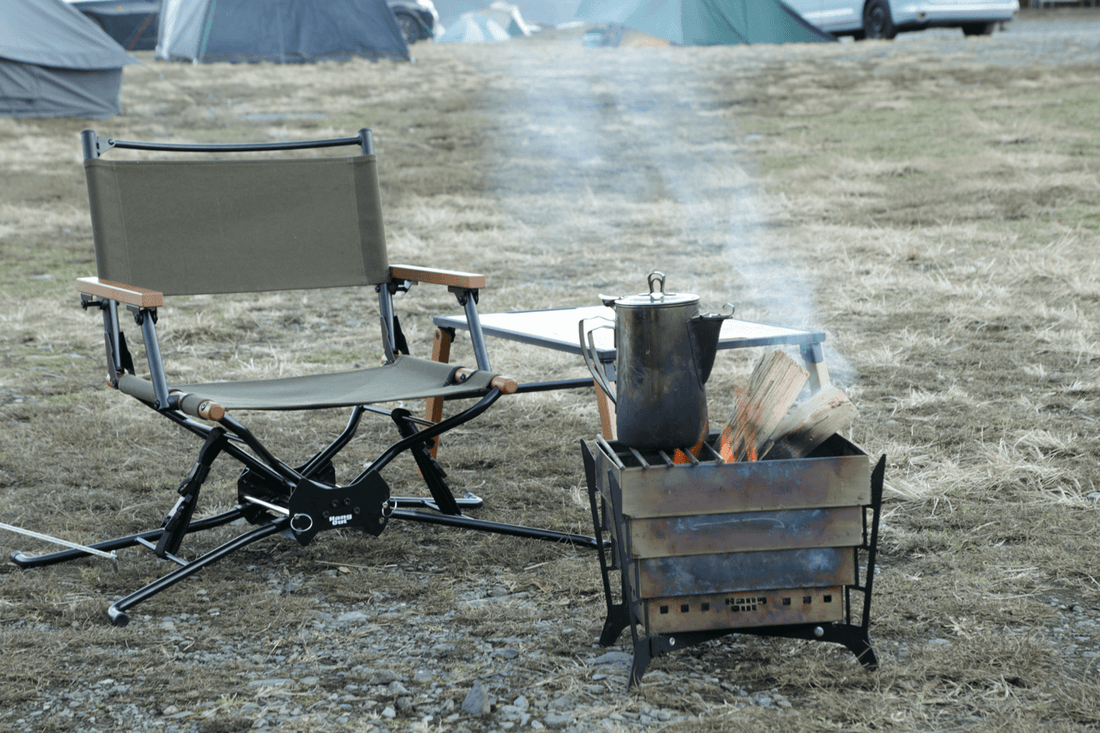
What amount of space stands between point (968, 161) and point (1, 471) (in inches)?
283

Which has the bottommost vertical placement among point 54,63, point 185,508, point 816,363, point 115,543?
point 115,543

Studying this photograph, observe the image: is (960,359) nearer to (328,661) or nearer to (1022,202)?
(328,661)

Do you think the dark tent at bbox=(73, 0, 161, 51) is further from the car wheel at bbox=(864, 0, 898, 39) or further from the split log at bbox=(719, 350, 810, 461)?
the split log at bbox=(719, 350, 810, 461)

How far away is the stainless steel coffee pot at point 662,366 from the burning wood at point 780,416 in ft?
0.43

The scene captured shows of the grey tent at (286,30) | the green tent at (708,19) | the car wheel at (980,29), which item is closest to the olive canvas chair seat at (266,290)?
the green tent at (708,19)

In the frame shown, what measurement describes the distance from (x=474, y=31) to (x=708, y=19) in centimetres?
1813

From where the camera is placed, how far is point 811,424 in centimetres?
188

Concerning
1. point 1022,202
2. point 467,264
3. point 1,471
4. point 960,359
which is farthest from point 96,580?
point 1022,202

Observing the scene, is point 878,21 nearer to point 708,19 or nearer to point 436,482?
point 708,19

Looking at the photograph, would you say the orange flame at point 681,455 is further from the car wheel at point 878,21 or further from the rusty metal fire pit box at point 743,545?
the car wheel at point 878,21

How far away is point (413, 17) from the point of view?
19969mm

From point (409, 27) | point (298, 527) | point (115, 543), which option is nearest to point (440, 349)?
point (298, 527)

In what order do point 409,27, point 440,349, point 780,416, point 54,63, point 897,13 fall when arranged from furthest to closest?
point 409,27 → point 54,63 → point 897,13 → point 440,349 → point 780,416

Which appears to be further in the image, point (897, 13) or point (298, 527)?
point (897, 13)
